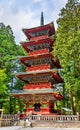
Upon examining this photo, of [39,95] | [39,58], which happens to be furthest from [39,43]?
[39,95]

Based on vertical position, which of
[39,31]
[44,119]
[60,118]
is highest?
[39,31]

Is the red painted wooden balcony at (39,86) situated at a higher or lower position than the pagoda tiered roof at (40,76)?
lower

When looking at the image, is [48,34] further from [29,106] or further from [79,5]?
[29,106]

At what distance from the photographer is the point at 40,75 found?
26859 millimetres

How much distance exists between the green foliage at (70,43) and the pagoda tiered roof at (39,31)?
16.0ft

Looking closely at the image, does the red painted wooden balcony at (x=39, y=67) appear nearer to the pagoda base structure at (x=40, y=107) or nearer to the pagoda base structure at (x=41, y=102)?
the pagoda base structure at (x=41, y=102)

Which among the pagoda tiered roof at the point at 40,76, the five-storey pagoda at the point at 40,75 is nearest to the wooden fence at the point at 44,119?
the five-storey pagoda at the point at 40,75

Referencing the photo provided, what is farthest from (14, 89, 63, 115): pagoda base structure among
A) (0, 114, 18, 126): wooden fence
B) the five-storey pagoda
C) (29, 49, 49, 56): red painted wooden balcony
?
(29, 49, 49, 56): red painted wooden balcony

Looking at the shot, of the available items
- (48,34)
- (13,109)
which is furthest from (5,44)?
(13,109)

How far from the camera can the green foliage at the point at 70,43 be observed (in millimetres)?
22609

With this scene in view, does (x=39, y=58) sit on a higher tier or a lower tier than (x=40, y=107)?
higher

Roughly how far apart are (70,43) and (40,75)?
6.73m

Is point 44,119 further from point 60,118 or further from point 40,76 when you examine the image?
point 40,76

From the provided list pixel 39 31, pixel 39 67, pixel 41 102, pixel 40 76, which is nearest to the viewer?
pixel 41 102
